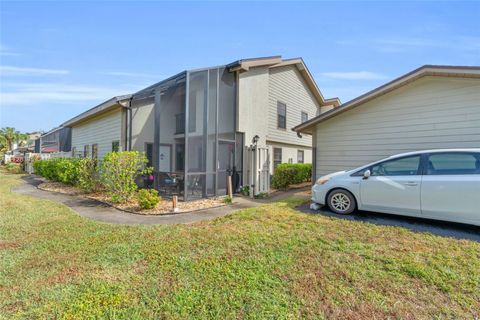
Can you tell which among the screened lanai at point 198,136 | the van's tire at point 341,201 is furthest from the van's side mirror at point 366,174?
the screened lanai at point 198,136

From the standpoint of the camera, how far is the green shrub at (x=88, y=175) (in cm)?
1001

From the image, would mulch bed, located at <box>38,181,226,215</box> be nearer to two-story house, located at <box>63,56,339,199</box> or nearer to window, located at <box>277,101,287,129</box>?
two-story house, located at <box>63,56,339,199</box>

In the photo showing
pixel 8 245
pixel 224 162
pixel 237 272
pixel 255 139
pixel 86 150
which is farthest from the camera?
pixel 86 150

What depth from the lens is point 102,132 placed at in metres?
13.1

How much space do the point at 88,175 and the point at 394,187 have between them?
11.1m

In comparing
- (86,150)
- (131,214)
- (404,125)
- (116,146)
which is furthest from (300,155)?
(86,150)

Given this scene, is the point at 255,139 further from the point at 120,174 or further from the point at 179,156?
the point at 120,174

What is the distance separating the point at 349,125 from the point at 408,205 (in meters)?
3.83

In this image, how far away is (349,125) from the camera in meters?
8.35

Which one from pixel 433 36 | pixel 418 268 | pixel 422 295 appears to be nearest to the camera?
pixel 422 295

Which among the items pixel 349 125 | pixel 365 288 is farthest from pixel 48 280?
pixel 349 125

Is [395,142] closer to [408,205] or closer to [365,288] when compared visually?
[408,205]

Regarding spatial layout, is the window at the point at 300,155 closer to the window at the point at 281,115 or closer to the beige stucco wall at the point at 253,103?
the window at the point at 281,115

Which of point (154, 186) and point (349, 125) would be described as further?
point (154, 186)
